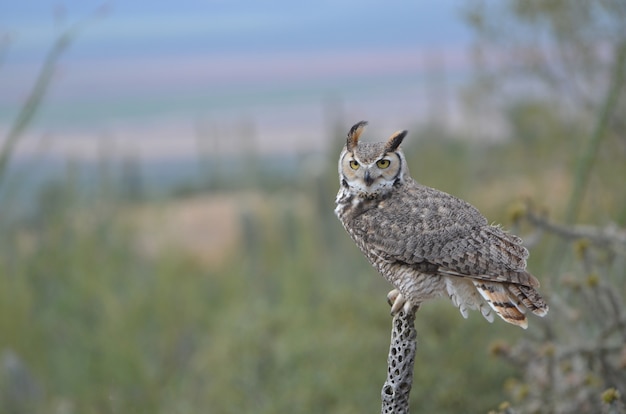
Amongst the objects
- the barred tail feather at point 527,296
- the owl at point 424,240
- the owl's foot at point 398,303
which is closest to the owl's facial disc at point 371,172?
the owl at point 424,240

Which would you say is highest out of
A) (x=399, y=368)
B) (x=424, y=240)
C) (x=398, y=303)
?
(x=424, y=240)

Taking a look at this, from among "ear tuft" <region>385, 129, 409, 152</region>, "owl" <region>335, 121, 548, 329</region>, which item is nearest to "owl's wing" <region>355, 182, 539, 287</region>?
"owl" <region>335, 121, 548, 329</region>

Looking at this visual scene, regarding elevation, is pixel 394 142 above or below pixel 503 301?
above

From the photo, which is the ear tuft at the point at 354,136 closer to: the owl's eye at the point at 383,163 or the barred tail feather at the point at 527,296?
the owl's eye at the point at 383,163

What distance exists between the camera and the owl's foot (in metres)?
2.09

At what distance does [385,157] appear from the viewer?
6.93 feet

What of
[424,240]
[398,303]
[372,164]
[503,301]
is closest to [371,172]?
[372,164]

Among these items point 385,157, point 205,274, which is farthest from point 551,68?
point 385,157

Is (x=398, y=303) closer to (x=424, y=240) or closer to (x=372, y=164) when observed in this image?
(x=424, y=240)

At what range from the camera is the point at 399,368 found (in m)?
2.05

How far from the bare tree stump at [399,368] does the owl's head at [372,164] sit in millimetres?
327

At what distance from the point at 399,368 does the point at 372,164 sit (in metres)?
0.47

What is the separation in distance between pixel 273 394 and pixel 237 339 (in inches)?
25.3

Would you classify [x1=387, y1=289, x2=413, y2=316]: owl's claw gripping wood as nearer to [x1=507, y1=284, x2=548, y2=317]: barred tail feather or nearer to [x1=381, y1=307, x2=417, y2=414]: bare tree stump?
[x1=381, y1=307, x2=417, y2=414]: bare tree stump
